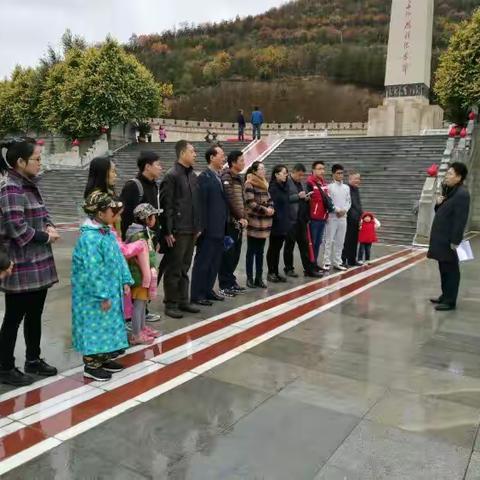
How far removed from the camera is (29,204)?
10.7 ft

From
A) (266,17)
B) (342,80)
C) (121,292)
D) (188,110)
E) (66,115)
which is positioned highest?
(266,17)

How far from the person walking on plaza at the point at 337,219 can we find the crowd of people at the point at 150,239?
16mm

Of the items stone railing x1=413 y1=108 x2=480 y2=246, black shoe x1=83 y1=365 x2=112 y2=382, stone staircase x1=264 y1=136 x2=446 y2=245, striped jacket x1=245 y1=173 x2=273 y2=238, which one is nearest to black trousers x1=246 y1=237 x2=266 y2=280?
striped jacket x1=245 y1=173 x2=273 y2=238

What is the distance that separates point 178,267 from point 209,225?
619 mm

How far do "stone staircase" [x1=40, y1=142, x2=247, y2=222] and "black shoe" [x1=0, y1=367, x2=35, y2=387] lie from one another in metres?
12.2

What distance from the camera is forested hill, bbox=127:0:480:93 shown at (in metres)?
62.5

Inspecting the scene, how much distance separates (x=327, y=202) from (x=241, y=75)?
2424 inches

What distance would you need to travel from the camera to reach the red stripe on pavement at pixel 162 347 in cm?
302

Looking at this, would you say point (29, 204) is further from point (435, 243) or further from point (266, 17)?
point (266, 17)

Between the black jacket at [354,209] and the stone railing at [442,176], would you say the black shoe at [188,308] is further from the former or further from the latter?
the stone railing at [442,176]

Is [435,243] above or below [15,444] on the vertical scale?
above

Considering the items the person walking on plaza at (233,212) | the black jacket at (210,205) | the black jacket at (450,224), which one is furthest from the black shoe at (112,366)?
the black jacket at (450,224)

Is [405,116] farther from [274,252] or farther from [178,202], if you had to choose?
[178,202]

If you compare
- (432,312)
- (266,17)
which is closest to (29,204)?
(432,312)
